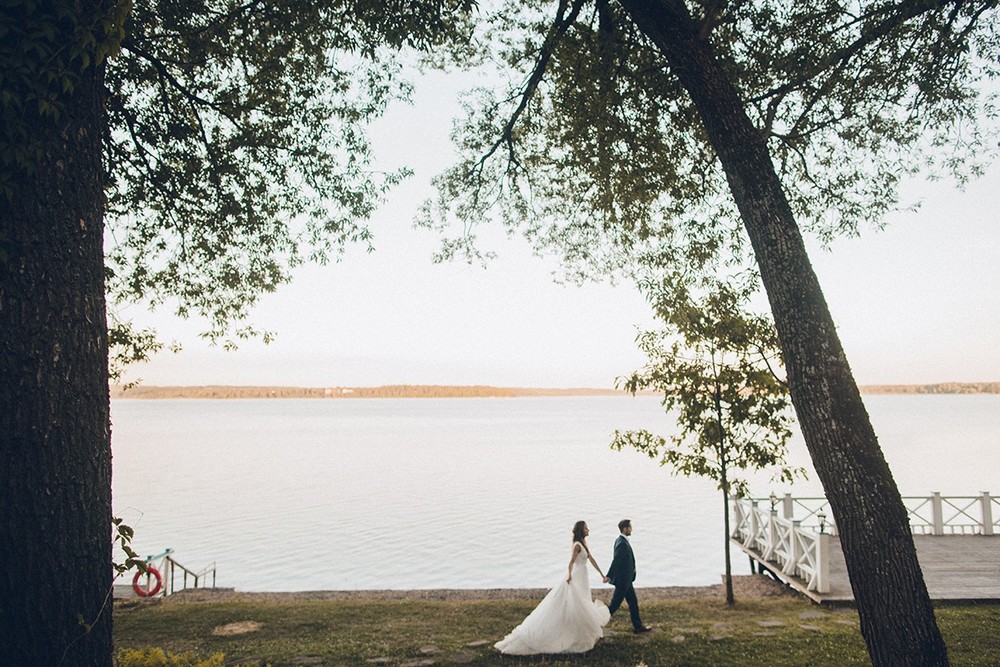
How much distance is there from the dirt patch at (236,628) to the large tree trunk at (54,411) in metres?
8.03

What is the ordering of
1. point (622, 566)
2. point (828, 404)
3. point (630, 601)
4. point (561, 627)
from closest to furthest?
point (828, 404)
point (561, 627)
point (630, 601)
point (622, 566)

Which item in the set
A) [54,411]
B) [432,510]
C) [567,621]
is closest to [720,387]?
[567,621]

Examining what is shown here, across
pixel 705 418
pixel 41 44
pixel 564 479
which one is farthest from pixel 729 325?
pixel 564 479

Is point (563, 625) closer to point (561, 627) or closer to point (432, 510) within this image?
point (561, 627)

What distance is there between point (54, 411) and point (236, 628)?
9.30m

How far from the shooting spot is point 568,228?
1227cm

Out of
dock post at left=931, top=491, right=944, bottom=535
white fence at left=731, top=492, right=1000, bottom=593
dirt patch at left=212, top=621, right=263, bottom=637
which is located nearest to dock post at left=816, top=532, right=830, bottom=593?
white fence at left=731, top=492, right=1000, bottom=593

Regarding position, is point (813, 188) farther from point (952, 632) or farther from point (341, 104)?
point (341, 104)

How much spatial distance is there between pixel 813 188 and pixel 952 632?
6959 mm

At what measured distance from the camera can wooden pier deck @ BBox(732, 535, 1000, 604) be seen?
12.3 metres

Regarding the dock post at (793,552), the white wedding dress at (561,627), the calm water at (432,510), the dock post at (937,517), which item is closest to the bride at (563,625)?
the white wedding dress at (561,627)

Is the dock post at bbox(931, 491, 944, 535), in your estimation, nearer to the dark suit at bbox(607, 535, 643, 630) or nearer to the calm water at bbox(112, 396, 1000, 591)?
the calm water at bbox(112, 396, 1000, 591)

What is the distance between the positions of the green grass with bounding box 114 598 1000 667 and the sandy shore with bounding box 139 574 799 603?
83cm

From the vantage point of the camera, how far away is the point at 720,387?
13406mm
